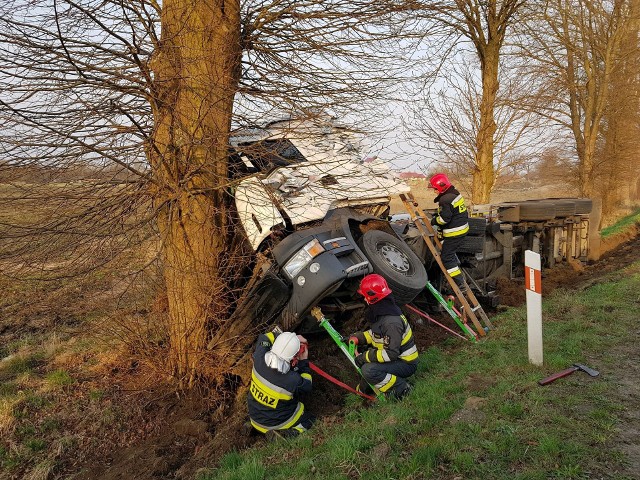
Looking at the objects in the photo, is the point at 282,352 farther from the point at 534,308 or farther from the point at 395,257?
the point at 534,308

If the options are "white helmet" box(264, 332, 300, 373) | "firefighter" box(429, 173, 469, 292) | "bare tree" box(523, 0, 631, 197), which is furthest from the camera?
"bare tree" box(523, 0, 631, 197)

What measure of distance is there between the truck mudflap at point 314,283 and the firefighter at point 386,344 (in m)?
0.27

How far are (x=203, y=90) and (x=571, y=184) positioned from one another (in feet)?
63.1

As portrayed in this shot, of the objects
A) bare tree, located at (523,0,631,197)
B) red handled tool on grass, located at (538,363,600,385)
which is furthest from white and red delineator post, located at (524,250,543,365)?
bare tree, located at (523,0,631,197)

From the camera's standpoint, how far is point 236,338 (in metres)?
5.35

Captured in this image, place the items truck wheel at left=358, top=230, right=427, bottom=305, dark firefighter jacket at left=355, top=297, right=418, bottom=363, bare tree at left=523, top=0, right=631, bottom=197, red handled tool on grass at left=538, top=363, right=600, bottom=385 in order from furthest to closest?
1. bare tree at left=523, top=0, right=631, bottom=197
2. truck wheel at left=358, top=230, right=427, bottom=305
3. dark firefighter jacket at left=355, top=297, right=418, bottom=363
4. red handled tool on grass at left=538, top=363, right=600, bottom=385

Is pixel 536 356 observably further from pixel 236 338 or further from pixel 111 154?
pixel 111 154

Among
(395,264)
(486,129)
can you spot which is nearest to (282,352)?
(395,264)

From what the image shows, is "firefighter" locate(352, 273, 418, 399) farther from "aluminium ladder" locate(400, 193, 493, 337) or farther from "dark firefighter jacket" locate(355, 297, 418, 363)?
"aluminium ladder" locate(400, 193, 493, 337)

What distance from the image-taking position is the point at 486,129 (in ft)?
37.9

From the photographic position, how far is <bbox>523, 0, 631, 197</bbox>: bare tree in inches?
666

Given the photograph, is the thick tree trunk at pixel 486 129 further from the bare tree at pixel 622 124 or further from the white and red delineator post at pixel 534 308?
the bare tree at pixel 622 124

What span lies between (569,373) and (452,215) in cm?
321

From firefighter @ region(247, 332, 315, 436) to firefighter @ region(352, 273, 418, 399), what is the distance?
0.70m
